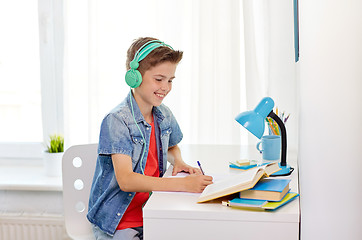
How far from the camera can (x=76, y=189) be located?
175cm

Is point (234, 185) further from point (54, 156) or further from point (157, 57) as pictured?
point (54, 156)

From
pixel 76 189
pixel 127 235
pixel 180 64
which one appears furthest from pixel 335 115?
pixel 180 64

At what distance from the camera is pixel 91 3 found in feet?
7.05

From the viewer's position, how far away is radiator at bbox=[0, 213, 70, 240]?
7.27 feet

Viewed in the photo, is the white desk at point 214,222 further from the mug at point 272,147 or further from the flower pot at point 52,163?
the flower pot at point 52,163

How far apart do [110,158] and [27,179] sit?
95 cm

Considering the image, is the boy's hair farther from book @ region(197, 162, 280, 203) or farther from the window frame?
the window frame

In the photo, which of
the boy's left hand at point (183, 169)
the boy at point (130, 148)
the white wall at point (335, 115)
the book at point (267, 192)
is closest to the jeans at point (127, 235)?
the boy at point (130, 148)

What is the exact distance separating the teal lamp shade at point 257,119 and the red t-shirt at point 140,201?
421 millimetres

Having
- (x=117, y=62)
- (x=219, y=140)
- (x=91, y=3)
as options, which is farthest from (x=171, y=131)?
(x=91, y=3)

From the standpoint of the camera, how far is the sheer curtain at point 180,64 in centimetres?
209

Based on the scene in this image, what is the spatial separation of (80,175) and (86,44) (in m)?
0.70

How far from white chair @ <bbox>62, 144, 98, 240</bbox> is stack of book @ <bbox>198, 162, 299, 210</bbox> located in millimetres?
703

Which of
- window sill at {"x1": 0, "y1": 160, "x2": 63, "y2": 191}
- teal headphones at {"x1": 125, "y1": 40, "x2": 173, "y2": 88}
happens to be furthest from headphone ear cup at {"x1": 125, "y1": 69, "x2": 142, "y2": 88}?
window sill at {"x1": 0, "y1": 160, "x2": 63, "y2": 191}
